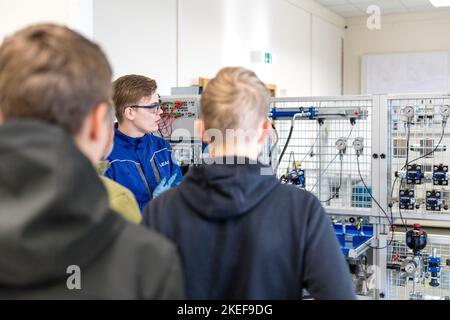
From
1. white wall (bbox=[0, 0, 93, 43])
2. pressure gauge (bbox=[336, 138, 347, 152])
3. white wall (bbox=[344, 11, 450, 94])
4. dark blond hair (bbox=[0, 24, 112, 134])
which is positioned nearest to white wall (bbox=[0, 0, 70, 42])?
white wall (bbox=[0, 0, 93, 43])

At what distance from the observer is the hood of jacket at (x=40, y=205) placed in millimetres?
773

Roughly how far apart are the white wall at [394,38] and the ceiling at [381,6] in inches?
6.6

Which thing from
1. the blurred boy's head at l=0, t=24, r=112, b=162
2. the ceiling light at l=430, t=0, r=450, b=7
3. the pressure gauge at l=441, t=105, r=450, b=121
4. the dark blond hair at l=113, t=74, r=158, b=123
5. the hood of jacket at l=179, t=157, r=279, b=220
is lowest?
the hood of jacket at l=179, t=157, r=279, b=220

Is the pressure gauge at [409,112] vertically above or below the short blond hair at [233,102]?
above

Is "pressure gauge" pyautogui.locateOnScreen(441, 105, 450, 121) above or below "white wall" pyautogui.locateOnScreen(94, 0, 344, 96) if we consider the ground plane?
below

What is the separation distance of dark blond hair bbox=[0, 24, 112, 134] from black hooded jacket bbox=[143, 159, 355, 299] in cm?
38

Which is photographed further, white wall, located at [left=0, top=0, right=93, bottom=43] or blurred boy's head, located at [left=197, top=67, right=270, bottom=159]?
white wall, located at [left=0, top=0, right=93, bottom=43]

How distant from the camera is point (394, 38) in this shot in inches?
336

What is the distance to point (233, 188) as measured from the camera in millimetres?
1154

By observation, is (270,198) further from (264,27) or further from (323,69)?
(323,69)

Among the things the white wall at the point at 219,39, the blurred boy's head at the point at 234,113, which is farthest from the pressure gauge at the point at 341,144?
the blurred boy's head at the point at 234,113

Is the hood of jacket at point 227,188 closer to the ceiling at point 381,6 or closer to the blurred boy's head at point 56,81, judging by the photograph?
the blurred boy's head at point 56,81

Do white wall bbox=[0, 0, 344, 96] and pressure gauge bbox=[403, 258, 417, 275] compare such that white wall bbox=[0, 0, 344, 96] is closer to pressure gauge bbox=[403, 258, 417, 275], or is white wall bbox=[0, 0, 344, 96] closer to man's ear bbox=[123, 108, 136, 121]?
man's ear bbox=[123, 108, 136, 121]

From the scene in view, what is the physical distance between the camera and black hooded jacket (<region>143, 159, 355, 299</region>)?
113cm
